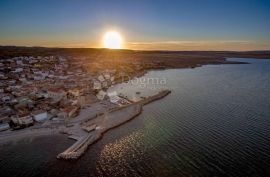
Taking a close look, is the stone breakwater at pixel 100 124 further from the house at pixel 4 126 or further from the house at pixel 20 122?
the house at pixel 4 126

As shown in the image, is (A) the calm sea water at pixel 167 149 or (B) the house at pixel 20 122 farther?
(B) the house at pixel 20 122

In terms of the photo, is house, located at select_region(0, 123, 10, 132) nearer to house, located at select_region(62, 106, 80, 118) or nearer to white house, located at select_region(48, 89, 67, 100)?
house, located at select_region(62, 106, 80, 118)

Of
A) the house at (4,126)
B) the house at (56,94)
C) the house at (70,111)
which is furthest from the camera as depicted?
the house at (56,94)

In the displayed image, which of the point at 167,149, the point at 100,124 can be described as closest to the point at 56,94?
the point at 100,124

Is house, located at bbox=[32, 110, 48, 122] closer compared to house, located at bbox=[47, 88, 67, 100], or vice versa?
house, located at bbox=[32, 110, 48, 122]

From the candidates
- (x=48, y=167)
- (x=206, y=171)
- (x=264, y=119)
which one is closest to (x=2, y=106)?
(x=48, y=167)

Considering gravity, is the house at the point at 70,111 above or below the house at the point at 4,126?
above

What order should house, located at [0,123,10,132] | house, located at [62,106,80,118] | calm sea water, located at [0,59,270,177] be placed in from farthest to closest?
1. house, located at [62,106,80,118]
2. house, located at [0,123,10,132]
3. calm sea water, located at [0,59,270,177]

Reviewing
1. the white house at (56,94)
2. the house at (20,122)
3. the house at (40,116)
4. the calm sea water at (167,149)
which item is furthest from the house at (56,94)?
the calm sea water at (167,149)

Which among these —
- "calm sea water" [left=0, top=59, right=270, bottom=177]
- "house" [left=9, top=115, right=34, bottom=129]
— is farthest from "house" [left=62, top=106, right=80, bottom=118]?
"calm sea water" [left=0, top=59, right=270, bottom=177]

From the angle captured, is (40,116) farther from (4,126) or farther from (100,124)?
(100,124)
